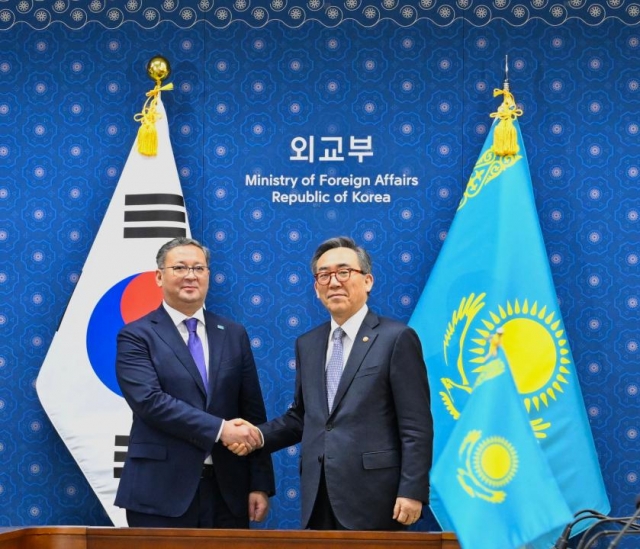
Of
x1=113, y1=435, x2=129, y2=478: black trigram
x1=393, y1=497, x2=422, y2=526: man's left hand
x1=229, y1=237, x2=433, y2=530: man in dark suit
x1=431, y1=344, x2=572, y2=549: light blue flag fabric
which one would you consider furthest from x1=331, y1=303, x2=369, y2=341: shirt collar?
x1=113, y1=435, x2=129, y2=478: black trigram

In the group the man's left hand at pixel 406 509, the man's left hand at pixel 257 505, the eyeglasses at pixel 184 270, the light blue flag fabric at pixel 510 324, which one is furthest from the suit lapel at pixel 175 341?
the light blue flag fabric at pixel 510 324

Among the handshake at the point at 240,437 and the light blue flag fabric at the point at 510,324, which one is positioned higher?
the light blue flag fabric at the point at 510,324

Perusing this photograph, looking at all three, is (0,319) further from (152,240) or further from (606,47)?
(606,47)

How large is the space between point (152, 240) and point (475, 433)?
6.68 feet

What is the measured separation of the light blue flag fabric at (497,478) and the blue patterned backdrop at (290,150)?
1773 mm

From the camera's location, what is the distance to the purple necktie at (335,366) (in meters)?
3.39

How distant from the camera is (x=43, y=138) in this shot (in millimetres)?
4539

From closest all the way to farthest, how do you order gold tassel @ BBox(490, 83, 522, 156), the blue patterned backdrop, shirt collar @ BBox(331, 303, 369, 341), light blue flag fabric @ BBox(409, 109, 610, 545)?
shirt collar @ BBox(331, 303, 369, 341) < light blue flag fabric @ BBox(409, 109, 610, 545) < gold tassel @ BBox(490, 83, 522, 156) < the blue patterned backdrop

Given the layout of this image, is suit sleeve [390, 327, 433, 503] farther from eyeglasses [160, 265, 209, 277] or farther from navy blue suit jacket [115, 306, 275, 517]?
eyeglasses [160, 265, 209, 277]

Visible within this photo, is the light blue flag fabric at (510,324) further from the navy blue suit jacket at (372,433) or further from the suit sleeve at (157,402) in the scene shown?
the suit sleeve at (157,402)

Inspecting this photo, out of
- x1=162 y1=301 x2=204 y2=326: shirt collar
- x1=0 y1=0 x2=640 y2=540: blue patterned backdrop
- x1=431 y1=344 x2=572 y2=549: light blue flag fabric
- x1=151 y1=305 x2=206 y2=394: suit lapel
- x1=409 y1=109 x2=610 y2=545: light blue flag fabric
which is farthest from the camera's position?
x1=0 y1=0 x2=640 y2=540: blue patterned backdrop

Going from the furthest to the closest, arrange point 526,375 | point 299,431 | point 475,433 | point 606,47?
point 606,47
point 526,375
point 299,431
point 475,433

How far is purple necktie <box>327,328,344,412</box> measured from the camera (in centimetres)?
339

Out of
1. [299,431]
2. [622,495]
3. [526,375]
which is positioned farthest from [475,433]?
[622,495]
